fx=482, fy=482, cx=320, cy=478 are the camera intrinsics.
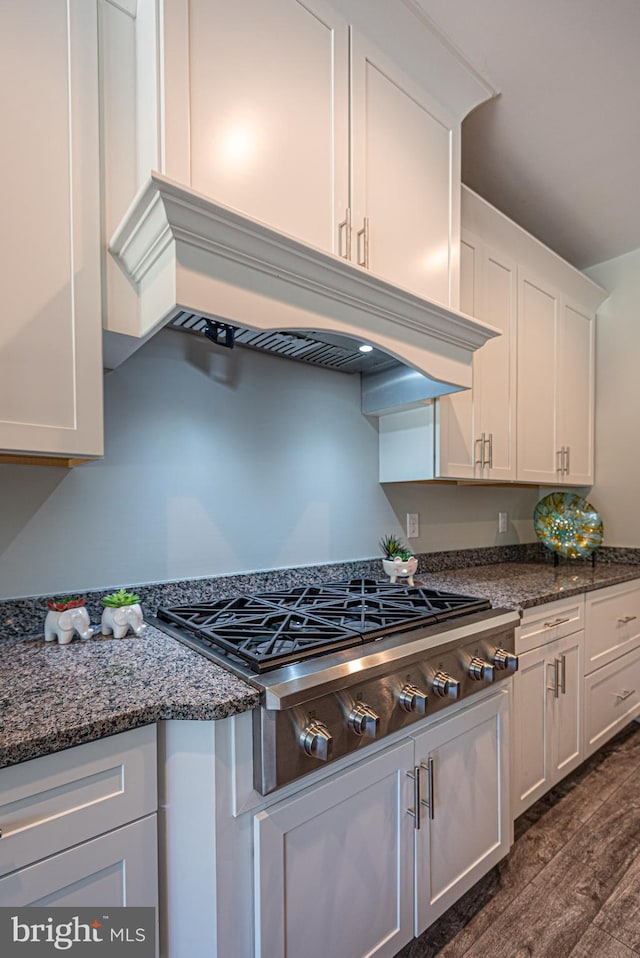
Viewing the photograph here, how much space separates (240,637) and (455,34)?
194cm

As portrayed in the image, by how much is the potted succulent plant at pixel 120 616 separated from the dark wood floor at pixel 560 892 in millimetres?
1152

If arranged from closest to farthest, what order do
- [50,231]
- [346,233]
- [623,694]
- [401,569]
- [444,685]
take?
[50,231]
[444,685]
[346,233]
[401,569]
[623,694]

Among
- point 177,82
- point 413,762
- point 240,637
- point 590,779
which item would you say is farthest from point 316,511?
point 590,779

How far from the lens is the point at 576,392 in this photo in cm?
272

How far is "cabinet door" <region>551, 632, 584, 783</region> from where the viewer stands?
192 cm

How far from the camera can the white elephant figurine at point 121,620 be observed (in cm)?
122

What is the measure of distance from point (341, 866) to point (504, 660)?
703mm

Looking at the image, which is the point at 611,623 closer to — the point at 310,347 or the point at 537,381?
the point at 537,381

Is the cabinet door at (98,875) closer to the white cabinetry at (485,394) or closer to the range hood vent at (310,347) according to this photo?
the range hood vent at (310,347)

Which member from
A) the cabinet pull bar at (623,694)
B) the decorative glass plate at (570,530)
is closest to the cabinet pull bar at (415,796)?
the cabinet pull bar at (623,694)

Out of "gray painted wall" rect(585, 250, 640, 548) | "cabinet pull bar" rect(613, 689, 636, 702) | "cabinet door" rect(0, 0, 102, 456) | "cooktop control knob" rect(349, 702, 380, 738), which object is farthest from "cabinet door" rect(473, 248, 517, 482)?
"cabinet door" rect(0, 0, 102, 456)

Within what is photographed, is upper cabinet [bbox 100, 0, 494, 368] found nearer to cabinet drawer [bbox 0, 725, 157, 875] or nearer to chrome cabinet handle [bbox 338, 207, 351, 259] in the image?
chrome cabinet handle [bbox 338, 207, 351, 259]

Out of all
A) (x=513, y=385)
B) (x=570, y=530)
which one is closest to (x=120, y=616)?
(x=513, y=385)

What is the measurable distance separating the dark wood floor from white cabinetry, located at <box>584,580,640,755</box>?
284 millimetres
